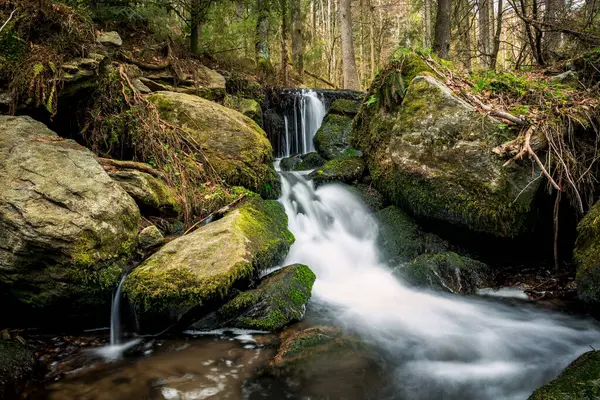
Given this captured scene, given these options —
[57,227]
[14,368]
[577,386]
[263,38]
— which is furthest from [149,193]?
[263,38]

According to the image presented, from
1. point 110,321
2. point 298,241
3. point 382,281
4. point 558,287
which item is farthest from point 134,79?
point 558,287

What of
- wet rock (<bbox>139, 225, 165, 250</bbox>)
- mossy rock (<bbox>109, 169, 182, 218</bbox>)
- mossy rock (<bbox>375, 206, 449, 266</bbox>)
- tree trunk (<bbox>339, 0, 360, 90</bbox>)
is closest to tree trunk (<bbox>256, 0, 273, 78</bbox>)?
tree trunk (<bbox>339, 0, 360, 90</bbox>)

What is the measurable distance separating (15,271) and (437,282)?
4774mm

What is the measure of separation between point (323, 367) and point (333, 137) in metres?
6.50

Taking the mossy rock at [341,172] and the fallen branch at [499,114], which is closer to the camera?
the fallen branch at [499,114]

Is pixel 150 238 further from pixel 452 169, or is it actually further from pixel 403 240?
pixel 452 169

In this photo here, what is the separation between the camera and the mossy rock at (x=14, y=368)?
9.43ft

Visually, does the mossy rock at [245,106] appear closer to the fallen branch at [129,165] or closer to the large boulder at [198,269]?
the fallen branch at [129,165]

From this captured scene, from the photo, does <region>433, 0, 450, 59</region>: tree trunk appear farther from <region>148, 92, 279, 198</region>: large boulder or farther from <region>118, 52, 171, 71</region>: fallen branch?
<region>118, 52, 171, 71</region>: fallen branch

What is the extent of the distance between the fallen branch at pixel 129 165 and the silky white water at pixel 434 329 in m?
2.32

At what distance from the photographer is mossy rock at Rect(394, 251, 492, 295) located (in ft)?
16.0

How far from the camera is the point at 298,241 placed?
19.7ft

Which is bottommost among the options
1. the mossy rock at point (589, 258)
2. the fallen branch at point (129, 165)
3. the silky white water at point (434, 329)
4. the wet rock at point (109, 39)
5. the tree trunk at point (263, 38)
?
the silky white water at point (434, 329)

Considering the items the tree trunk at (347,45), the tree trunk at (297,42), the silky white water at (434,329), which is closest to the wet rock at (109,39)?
the silky white water at (434,329)
